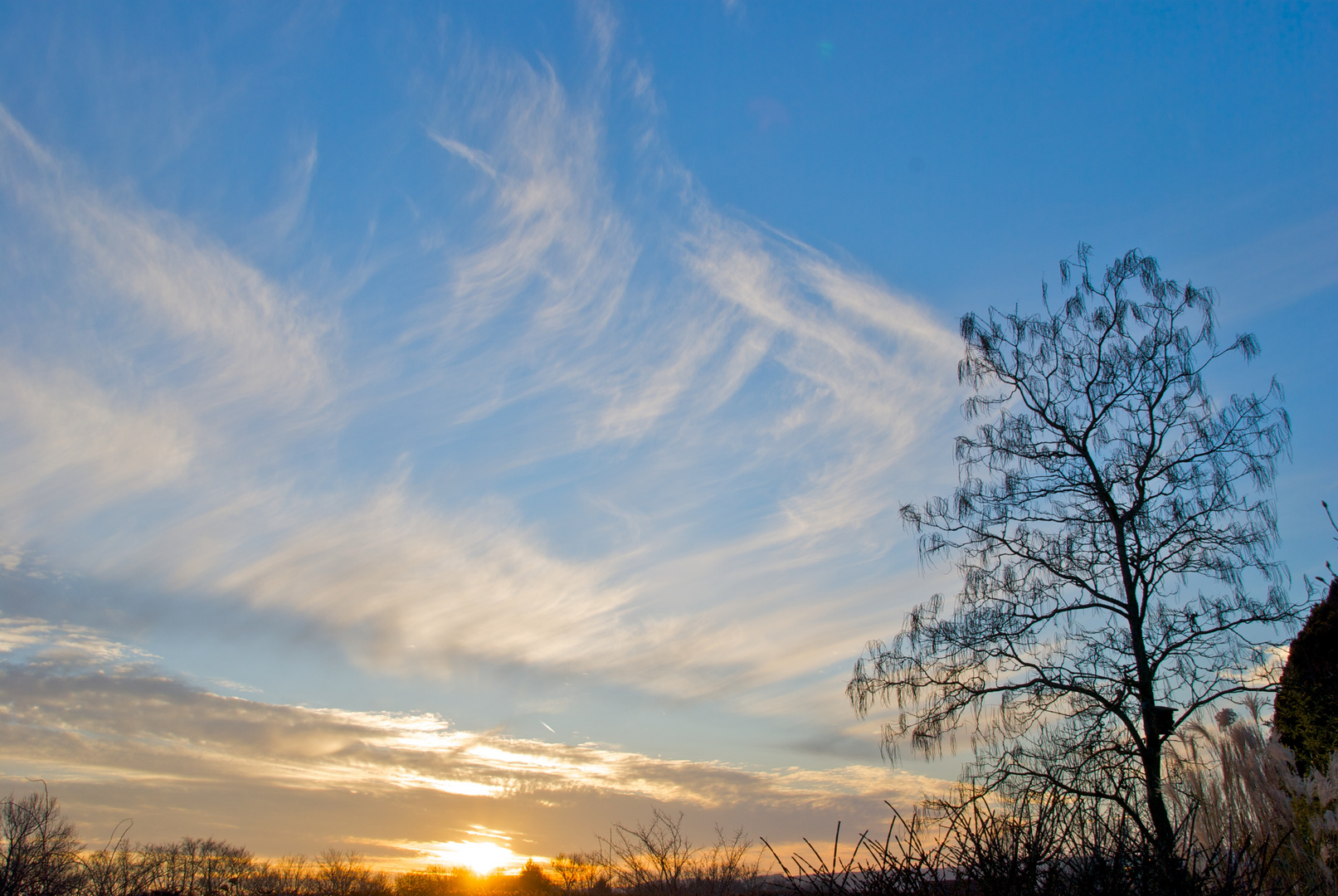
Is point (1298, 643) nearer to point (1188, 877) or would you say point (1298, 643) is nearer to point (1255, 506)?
point (1255, 506)

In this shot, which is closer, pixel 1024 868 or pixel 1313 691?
pixel 1024 868

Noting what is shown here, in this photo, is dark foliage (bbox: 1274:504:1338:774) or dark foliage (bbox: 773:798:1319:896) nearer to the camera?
dark foliage (bbox: 773:798:1319:896)

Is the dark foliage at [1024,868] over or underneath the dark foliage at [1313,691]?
underneath

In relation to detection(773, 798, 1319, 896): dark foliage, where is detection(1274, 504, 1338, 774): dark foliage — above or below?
above

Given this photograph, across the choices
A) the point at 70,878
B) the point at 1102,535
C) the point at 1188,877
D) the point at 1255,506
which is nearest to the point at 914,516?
the point at 1102,535

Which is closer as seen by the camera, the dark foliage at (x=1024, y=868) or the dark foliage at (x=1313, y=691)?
the dark foliage at (x=1024, y=868)

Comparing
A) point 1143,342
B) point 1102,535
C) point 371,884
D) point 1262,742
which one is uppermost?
point 1143,342

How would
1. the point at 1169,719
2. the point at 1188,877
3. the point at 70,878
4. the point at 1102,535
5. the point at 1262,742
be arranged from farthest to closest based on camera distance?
the point at 70,878 < the point at 1102,535 < the point at 1169,719 < the point at 1262,742 < the point at 1188,877

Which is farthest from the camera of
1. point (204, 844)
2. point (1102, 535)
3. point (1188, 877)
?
point (204, 844)

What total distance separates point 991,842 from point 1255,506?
13.1 m

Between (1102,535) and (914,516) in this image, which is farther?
(914,516)

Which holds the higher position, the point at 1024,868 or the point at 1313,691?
the point at 1313,691

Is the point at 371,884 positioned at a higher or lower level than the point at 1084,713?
lower

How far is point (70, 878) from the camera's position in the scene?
26078 mm
